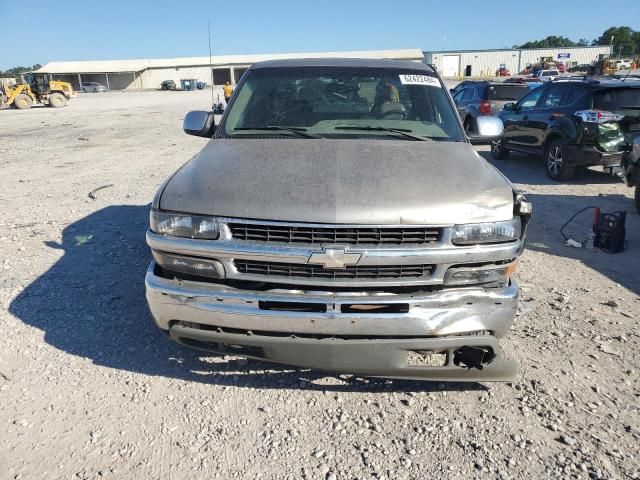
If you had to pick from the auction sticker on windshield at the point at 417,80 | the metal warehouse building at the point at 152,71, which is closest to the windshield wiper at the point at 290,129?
the auction sticker on windshield at the point at 417,80

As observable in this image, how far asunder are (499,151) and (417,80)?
24.6ft

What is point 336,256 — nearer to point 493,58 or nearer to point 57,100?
point 57,100

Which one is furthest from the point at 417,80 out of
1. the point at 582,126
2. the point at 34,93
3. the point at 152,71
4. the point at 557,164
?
the point at 152,71

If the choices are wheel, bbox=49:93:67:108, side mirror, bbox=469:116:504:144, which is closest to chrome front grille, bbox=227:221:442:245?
side mirror, bbox=469:116:504:144

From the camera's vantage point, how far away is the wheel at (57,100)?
109 feet

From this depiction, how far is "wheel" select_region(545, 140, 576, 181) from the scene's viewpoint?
839 cm

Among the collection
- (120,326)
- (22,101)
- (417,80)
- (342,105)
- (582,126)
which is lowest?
(120,326)

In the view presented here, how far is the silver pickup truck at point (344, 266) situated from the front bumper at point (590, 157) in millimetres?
6095

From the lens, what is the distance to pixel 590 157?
26.0ft

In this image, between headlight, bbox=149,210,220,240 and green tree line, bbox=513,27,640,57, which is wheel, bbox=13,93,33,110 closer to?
headlight, bbox=149,210,220,240

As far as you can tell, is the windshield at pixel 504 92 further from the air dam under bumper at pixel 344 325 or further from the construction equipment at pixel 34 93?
the construction equipment at pixel 34 93

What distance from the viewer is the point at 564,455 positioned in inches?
95.9

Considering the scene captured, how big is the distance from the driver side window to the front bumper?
5.94ft

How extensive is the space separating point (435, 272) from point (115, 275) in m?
3.16
